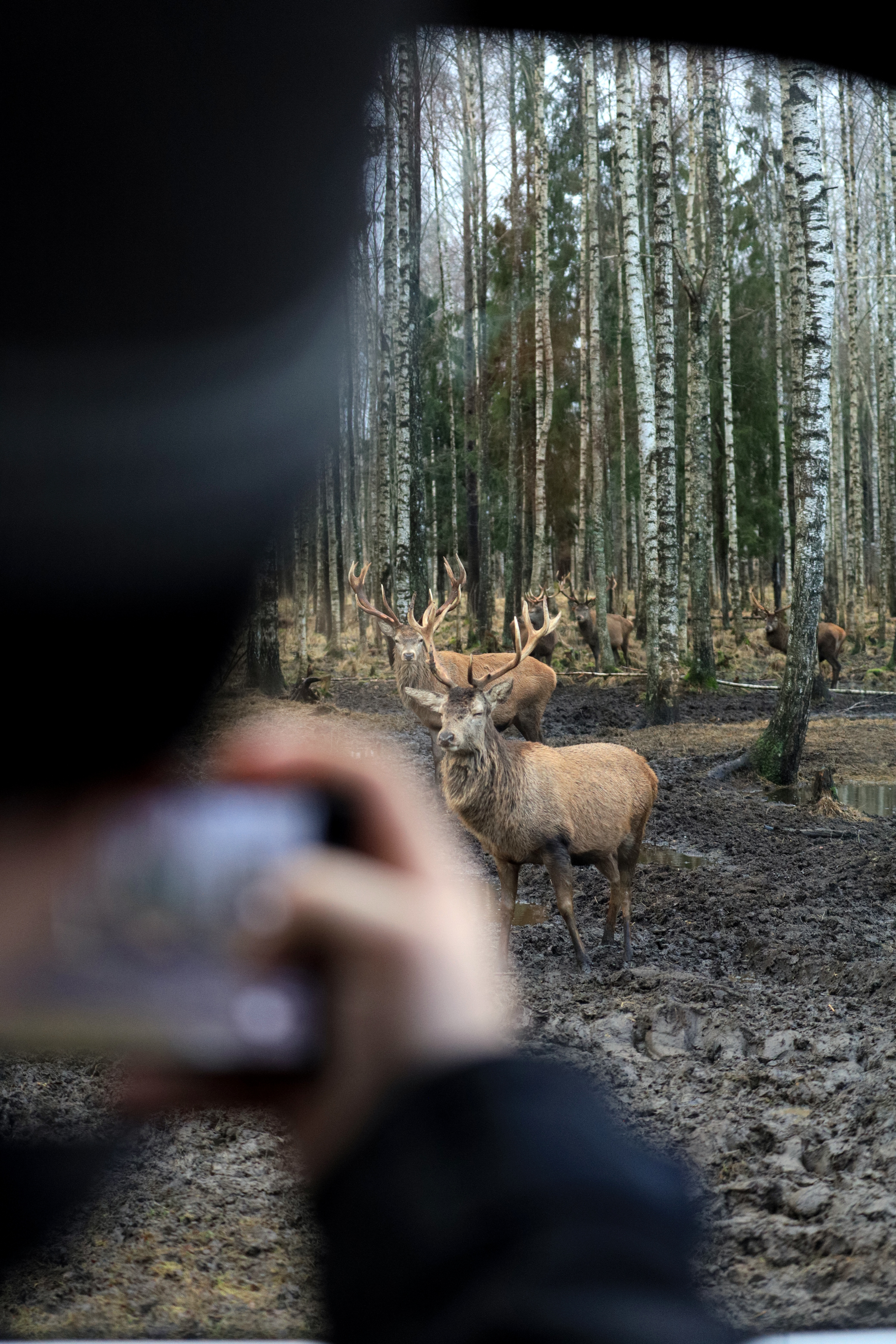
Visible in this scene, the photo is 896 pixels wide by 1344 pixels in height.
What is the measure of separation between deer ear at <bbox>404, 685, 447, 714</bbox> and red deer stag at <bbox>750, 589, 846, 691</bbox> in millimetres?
10336

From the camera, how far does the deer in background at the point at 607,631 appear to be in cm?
2133

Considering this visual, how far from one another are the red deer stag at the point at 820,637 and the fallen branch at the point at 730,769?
5.26 m

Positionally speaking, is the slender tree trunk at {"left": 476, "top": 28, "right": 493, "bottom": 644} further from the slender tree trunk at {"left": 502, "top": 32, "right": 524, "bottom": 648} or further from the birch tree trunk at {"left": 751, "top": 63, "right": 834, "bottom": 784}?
the birch tree trunk at {"left": 751, "top": 63, "right": 834, "bottom": 784}

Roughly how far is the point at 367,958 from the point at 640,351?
49.4 ft

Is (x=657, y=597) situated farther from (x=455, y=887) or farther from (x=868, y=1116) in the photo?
(x=455, y=887)

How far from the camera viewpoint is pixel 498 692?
6242 millimetres

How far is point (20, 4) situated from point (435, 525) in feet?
109

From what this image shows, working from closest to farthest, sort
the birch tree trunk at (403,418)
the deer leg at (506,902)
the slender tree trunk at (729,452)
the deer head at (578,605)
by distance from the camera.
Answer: the deer leg at (506,902) → the birch tree trunk at (403,418) → the deer head at (578,605) → the slender tree trunk at (729,452)

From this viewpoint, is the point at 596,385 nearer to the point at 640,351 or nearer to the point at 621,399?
the point at 621,399

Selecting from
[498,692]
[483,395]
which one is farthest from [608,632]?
[498,692]

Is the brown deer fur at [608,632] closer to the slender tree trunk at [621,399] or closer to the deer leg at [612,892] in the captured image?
the slender tree trunk at [621,399]

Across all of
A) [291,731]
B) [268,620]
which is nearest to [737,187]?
[268,620]

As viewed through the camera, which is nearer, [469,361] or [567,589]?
[469,361]

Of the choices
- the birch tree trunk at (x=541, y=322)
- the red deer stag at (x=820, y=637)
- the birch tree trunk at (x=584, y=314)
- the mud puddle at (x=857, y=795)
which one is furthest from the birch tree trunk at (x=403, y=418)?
the mud puddle at (x=857, y=795)
